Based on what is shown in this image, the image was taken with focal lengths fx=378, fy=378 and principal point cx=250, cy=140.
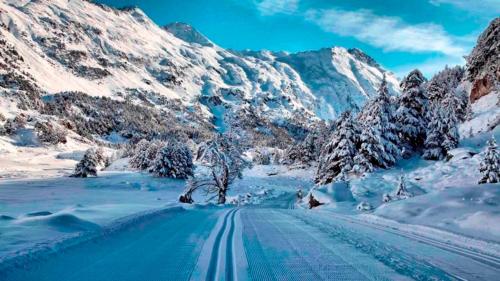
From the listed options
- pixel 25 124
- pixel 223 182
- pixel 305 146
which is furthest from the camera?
pixel 25 124

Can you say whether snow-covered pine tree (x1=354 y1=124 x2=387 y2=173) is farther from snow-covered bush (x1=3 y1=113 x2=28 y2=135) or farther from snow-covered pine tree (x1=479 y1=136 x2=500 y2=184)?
snow-covered bush (x1=3 y1=113 x2=28 y2=135)

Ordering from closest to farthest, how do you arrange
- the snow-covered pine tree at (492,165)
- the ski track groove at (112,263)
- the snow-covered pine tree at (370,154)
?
the ski track groove at (112,263) → the snow-covered pine tree at (492,165) → the snow-covered pine tree at (370,154)

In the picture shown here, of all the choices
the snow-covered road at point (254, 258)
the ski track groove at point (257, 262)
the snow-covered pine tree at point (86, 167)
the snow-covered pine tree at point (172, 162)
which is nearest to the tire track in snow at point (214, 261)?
the snow-covered road at point (254, 258)

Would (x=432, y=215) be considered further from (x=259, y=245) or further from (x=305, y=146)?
(x=305, y=146)

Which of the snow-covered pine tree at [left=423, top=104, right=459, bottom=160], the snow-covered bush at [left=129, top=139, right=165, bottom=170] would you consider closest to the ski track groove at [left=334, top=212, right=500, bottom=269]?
the snow-covered pine tree at [left=423, top=104, right=459, bottom=160]

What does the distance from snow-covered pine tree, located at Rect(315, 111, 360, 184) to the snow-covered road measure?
83.5ft

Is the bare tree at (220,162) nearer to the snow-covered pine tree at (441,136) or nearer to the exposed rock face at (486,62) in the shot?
the snow-covered pine tree at (441,136)

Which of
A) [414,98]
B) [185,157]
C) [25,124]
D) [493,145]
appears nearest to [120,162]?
[185,157]

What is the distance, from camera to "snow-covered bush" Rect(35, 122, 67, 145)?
13412 cm

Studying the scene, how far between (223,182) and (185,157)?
2719cm

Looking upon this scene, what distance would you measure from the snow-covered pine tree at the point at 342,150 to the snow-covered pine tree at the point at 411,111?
14.6 ft

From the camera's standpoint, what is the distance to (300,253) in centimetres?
655

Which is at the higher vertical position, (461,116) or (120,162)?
(461,116)

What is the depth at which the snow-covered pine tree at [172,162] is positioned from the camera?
53344mm
